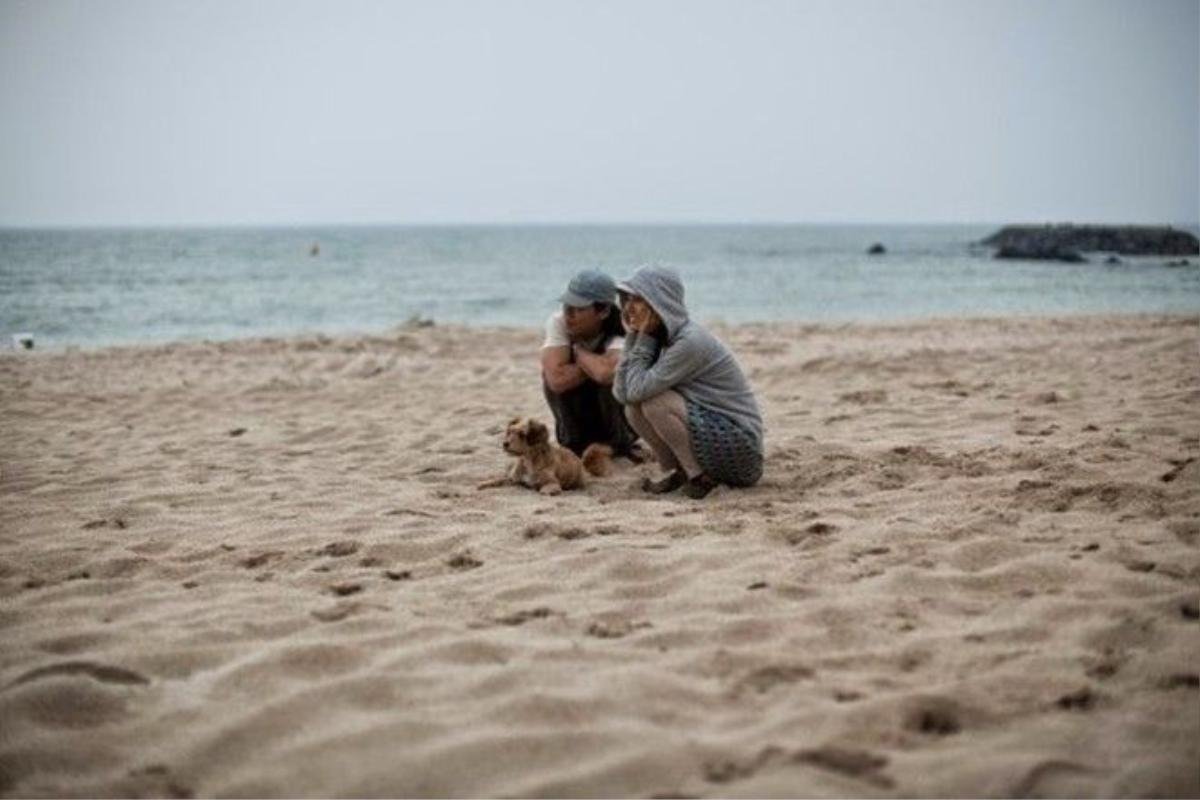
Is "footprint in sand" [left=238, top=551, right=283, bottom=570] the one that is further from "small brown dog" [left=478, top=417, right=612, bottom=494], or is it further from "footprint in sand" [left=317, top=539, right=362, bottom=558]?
"small brown dog" [left=478, top=417, right=612, bottom=494]

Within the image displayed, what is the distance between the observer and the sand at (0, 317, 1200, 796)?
7.42ft

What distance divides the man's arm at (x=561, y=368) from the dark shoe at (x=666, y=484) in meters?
0.92

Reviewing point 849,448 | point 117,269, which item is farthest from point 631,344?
point 117,269

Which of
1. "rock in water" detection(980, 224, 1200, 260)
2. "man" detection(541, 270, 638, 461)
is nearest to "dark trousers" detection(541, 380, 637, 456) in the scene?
"man" detection(541, 270, 638, 461)

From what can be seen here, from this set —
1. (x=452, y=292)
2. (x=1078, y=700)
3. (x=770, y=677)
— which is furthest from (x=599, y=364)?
(x=452, y=292)

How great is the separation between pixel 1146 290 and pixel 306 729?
88.7 feet

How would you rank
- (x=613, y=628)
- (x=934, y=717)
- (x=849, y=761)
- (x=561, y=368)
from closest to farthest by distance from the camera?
(x=849, y=761), (x=934, y=717), (x=613, y=628), (x=561, y=368)

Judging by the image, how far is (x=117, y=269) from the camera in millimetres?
38500

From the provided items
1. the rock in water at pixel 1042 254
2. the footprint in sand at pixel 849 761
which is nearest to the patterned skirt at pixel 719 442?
the footprint in sand at pixel 849 761

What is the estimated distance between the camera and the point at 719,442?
478 centimetres

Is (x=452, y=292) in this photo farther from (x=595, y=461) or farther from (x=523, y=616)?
(x=523, y=616)

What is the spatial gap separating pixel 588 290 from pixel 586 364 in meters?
0.47

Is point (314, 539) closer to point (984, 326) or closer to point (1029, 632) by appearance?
point (1029, 632)

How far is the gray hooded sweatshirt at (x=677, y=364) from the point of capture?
185 inches
